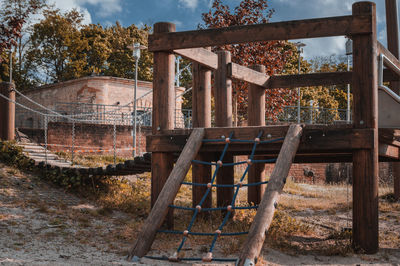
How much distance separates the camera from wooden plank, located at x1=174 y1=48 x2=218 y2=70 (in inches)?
244

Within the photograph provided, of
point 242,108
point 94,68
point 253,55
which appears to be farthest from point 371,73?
point 94,68

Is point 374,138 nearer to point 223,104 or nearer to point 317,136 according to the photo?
point 317,136

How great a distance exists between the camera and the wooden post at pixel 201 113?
6.72 metres

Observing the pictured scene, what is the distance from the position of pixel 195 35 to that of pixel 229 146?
1394 millimetres

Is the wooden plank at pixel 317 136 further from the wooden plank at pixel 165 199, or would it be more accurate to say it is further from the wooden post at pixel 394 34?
the wooden post at pixel 394 34

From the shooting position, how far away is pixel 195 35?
582cm

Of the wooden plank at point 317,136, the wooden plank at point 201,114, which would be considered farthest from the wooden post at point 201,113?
the wooden plank at point 317,136

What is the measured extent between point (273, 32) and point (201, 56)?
142cm

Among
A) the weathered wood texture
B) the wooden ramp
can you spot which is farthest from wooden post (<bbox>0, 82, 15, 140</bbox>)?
the weathered wood texture

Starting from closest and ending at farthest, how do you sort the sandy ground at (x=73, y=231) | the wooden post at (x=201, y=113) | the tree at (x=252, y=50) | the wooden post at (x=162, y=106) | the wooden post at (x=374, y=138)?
1. the sandy ground at (x=73, y=231)
2. the wooden post at (x=374, y=138)
3. the wooden post at (x=162, y=106)
4. the wooden post at (x=201, y=113)
5. the tree at (x=252, y=50)

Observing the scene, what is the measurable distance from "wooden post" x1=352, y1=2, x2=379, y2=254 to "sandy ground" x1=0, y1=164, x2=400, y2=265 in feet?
0.89

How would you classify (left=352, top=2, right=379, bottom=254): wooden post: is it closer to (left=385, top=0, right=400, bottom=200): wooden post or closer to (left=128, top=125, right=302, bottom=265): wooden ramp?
(left=128, top=125, right=302, bottom=265): wooden ramp

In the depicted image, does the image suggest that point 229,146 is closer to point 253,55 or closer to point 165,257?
point 165,257

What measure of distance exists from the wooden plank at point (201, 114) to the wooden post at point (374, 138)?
207cm
